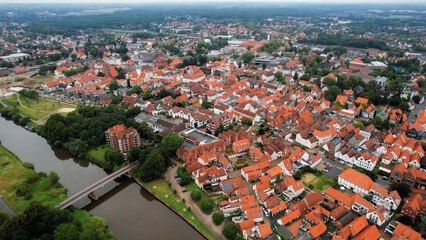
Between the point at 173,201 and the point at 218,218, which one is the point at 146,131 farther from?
the point at 218,218

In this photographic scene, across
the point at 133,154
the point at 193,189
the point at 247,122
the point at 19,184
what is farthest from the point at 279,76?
the point at 19,184

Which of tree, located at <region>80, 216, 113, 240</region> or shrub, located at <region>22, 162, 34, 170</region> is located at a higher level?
tree, located at <region>80, 216, 113, 240</region>

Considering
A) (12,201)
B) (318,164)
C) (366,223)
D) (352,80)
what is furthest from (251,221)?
(352,80)

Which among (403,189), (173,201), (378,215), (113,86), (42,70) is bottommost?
(173,201)

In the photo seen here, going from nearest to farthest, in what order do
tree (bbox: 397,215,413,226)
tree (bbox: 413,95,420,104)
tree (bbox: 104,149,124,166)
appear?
tree (bbox: 397,215,413,226) < tree (bbox: 104,149,124,166) < tree (bbox: 413,95,420,104)

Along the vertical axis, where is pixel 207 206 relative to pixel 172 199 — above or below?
above

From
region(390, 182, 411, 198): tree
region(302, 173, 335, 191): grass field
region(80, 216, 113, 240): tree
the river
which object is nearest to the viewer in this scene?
region(80, 216, 113, 240): tree

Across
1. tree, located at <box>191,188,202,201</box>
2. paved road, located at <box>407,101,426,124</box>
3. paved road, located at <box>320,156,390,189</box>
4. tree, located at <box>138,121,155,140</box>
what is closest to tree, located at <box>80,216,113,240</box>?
tree, located at <box>191,188,202,201</box>

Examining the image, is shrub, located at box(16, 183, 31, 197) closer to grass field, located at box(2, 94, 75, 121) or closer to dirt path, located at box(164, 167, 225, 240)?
dirt path, located at box(164, 167, 225, 240)
